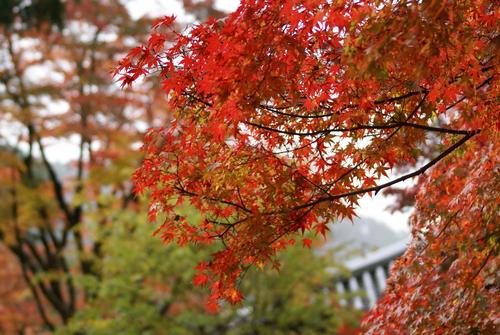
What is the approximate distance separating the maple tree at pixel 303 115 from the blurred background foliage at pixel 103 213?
6.03 m

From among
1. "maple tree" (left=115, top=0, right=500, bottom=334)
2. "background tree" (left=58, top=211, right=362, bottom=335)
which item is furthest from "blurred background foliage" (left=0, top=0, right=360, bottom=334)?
"maple tree" (left=115, top=0, right=500, bottom=334)

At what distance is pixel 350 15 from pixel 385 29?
419 mm

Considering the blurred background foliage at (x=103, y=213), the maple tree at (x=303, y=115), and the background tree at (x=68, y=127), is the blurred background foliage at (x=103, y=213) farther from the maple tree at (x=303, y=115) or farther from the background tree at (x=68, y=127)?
the maple tree at (x=303, y=115)

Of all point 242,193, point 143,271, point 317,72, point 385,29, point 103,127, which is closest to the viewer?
point 385,29

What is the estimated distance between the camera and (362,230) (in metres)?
43.3

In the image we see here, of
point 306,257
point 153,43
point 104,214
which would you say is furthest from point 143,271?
point 153,43

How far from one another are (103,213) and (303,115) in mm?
9328

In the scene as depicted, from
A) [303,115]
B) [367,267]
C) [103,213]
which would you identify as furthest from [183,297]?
[303,115]

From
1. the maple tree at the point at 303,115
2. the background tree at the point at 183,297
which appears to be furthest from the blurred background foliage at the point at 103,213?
the maple tree at the point at 303,115

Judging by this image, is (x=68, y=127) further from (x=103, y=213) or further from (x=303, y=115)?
(x=303, y=115)

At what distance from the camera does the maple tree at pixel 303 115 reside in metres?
3.22

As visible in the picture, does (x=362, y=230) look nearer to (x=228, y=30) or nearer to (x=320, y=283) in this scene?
(x=320, y=283)

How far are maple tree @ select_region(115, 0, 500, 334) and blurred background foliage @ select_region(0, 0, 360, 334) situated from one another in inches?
237

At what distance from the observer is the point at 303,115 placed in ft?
12.7
